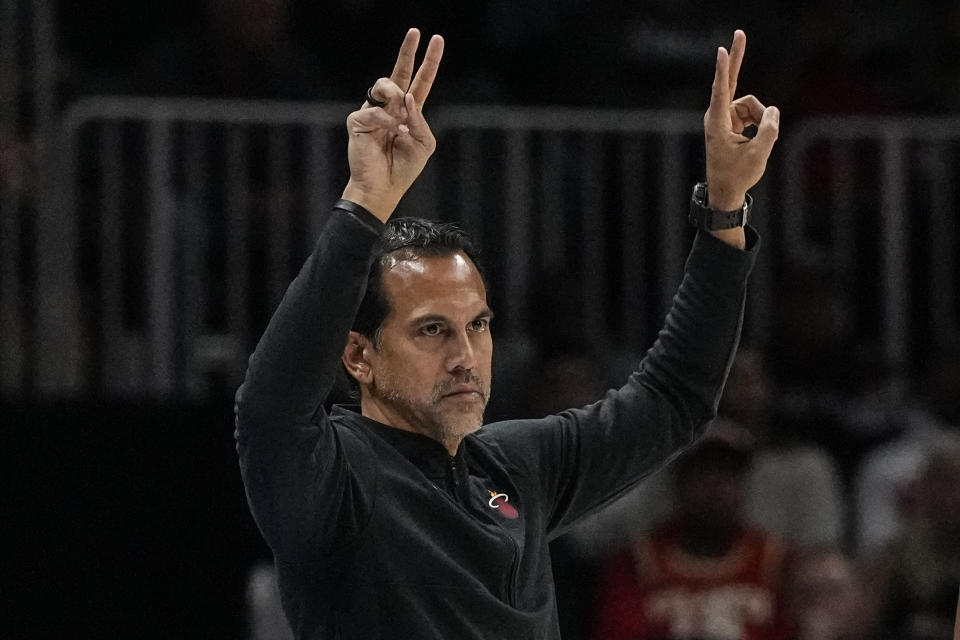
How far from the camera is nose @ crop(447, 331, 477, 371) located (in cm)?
321

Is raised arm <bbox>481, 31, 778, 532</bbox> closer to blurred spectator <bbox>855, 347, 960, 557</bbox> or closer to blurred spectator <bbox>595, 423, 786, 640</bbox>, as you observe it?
blurred spectator <bbox>595, 423, 786, 640</bbox>

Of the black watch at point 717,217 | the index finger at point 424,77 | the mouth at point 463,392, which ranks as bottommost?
the mouth at point 463,392

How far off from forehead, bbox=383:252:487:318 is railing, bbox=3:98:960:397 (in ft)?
11.1

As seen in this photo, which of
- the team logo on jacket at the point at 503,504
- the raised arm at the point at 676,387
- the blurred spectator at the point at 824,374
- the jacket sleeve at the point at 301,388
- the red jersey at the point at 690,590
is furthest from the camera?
the blurred spectator at the point at 824,374

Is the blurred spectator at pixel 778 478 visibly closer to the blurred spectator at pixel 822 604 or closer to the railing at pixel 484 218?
the blurred spectator at pixel 822 604

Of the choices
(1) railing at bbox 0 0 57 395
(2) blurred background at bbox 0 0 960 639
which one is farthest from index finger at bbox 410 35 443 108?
(1) railing at bbox 0 0 57 395

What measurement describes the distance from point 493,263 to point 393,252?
12.3 feet

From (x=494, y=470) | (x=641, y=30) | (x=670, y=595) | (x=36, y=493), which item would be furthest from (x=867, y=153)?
(x=494, y=470)

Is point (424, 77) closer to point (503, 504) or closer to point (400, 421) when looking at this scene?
point (400, 421)

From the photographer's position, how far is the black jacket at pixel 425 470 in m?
2.83

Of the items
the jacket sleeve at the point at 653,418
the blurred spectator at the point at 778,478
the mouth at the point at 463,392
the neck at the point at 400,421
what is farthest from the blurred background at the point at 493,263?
the mouth at the point at 463,392

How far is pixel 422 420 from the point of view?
10.7 ft

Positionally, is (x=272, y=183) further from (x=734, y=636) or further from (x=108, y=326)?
(x=734, y=636)

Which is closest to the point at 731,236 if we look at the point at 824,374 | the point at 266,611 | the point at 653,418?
the point at 653,418
